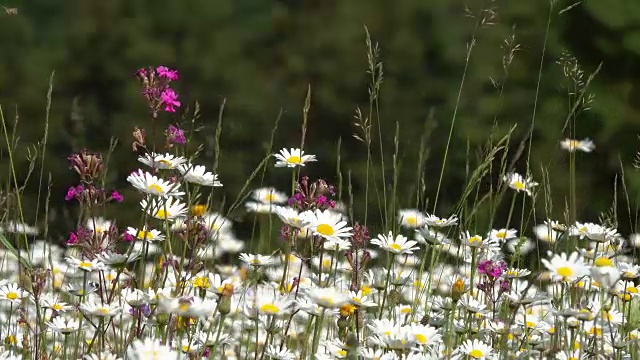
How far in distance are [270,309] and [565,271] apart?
0.40 meters

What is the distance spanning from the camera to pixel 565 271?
48.4 inches

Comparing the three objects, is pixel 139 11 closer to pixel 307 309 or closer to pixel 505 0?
pixel 505 0

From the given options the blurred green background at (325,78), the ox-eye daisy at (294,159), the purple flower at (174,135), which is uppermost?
the blurred green background at (325,78)

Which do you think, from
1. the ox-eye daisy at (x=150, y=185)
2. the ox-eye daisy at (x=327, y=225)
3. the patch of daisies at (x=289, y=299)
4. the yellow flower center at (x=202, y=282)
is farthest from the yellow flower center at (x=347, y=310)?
the ox-eye daisy at (x=150, y=185)

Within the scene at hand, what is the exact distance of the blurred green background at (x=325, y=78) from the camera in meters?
4.60

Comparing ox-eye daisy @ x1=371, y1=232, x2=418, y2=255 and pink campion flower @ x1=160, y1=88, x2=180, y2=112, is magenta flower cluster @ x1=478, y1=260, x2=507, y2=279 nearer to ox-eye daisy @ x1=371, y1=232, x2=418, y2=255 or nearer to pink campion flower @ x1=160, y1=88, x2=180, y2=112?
ox-eye daisy @ x1=371, y1=232, x2=418, y2=255

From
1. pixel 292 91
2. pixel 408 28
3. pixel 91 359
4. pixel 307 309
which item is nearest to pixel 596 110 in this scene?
pixel 408 28

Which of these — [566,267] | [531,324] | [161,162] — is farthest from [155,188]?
[531,324]

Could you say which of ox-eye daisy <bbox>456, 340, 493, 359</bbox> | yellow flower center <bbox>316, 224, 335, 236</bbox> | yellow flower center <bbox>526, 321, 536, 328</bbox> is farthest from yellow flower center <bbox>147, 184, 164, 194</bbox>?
yellow flower center <bbox>526, 321, 536, 328</bbox>

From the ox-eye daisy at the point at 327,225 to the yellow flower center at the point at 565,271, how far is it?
1.16ft

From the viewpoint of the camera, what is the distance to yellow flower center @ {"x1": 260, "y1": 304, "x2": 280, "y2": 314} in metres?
1.31

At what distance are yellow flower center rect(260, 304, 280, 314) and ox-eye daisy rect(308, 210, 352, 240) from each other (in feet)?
0.55

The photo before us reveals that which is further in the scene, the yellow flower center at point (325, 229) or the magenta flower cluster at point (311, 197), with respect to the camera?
the magenta flower cluster at point (311, 197)

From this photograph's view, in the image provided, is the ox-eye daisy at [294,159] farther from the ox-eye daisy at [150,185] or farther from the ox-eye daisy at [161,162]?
the ox-eye daisy at [150,185]
